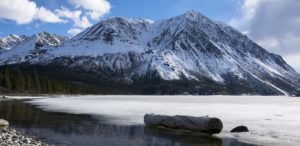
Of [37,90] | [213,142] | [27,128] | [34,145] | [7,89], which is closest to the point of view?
[34,145]

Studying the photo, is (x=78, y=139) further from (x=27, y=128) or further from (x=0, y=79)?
(x=0, y=79)

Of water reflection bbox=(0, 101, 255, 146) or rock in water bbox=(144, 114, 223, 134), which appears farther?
rock in water bbox=(144, 114, 223, 134)

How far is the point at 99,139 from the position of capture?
103 feet

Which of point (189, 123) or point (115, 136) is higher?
point (189, 123)

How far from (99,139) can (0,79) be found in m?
149

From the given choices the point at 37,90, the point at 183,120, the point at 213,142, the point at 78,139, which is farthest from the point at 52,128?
the point at 37,90

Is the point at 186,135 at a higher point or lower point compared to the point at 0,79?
lower

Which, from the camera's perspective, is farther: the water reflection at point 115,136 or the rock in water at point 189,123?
the rock in water at point 189,123

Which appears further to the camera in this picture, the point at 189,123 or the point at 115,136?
the point at 189,123

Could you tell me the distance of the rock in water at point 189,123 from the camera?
34625 millimetres

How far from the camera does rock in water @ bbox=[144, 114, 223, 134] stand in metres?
34.6

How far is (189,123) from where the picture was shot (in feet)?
121

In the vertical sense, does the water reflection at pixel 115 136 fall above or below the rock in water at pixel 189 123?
below

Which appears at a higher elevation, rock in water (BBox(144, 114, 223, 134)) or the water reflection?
rock in water (BBox(144, 114, 223, 134))
